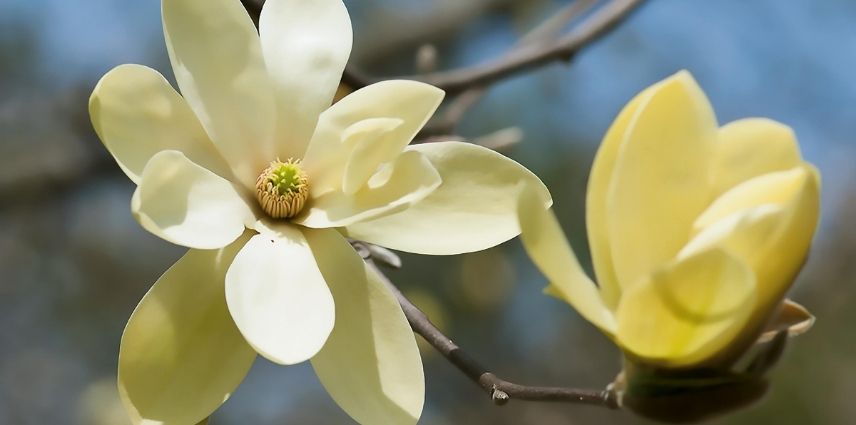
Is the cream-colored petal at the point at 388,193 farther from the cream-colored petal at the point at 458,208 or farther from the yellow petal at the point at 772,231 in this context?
the yellow petal at the point at 772,231

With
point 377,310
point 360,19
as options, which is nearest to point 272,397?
point 360,19

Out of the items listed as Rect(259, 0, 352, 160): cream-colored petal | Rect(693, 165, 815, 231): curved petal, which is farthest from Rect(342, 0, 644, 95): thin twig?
Rect(693, 165, 815, 231): curved petal

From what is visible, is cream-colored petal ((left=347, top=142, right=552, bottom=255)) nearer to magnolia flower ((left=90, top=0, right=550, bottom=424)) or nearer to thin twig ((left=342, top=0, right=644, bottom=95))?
magnolia flower ((left=90, top=0, right=550, bottom=424))

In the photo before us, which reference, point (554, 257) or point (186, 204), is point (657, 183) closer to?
point (554, 257)

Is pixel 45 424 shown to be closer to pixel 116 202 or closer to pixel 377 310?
pixel 116 202

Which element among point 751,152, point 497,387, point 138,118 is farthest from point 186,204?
point 751,152

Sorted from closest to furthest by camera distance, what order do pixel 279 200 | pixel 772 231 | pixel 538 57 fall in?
pixel 772 231 < pixel 279 200 < pixel 538 57
